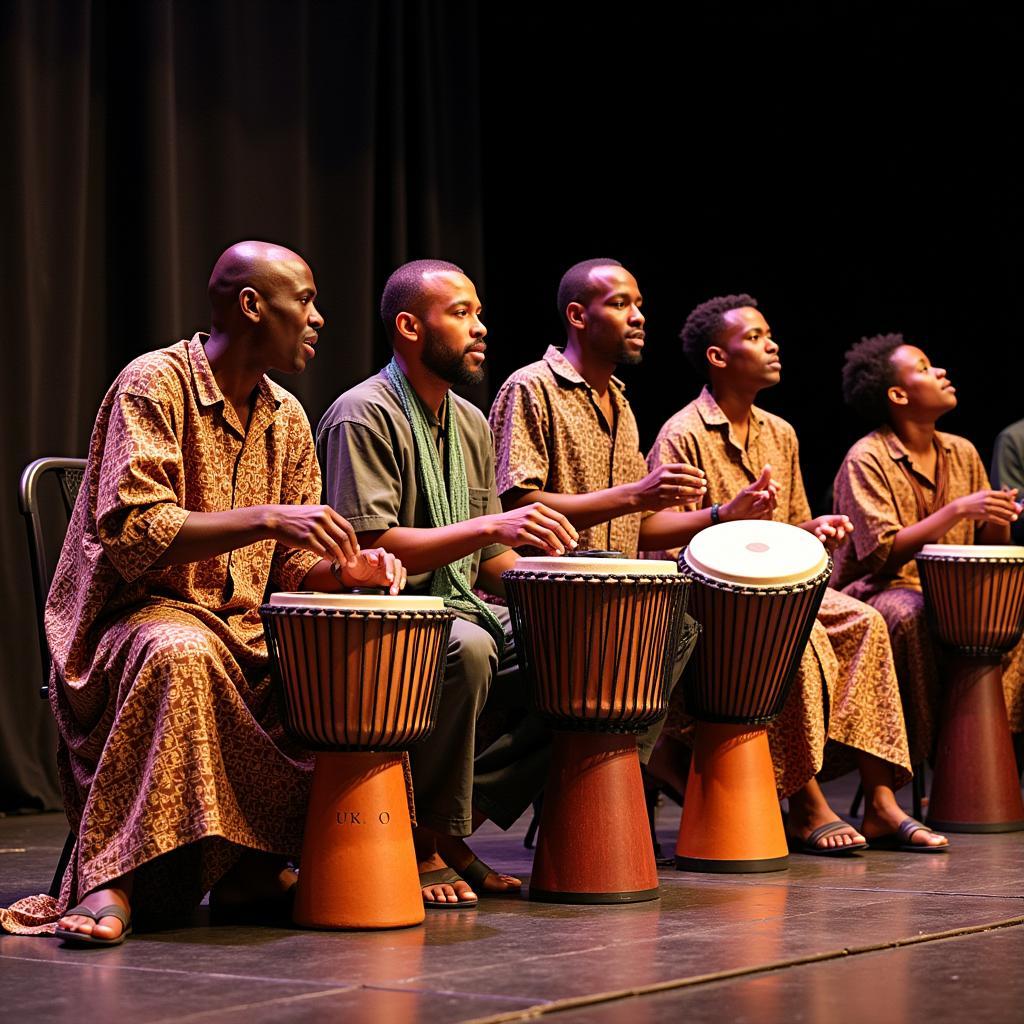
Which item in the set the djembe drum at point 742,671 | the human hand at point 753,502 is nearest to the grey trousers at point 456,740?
the djembe drum at point 742,671

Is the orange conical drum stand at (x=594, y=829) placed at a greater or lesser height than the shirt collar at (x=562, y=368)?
lesser

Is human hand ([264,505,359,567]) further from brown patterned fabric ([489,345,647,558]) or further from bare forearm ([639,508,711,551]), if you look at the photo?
bare forearm ([639,508,711,551])

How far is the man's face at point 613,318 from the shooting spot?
4.50 meters

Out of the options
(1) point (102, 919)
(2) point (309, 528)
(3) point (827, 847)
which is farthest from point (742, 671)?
(1) point (102, 919)

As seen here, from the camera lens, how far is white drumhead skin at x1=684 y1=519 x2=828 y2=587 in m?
3.94

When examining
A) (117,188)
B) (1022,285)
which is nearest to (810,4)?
(1022,285)

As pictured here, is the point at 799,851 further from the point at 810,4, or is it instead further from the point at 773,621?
the point at 810,4

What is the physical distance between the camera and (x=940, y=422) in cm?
723

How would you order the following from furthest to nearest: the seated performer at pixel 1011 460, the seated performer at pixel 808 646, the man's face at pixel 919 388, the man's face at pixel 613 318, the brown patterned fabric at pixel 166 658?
1. the seated performer at pixel 1011 460
2. the man's face at pixel 919 388
3. the man's face at pixel 613 318
4. the seated performer at pixel 808 646
5. the brown patterned fabric at pixel 166 658

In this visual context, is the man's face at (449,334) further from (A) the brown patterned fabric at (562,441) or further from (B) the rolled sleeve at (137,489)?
(B) the rolled sleeve at (137,489)

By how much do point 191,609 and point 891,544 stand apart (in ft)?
8.14

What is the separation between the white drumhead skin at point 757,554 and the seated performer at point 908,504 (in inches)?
39.9

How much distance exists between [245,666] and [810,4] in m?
4.64

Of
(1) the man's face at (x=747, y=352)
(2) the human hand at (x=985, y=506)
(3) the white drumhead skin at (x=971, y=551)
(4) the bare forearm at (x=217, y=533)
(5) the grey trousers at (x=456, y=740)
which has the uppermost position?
(1) the man's face at (x=747, y=352)
